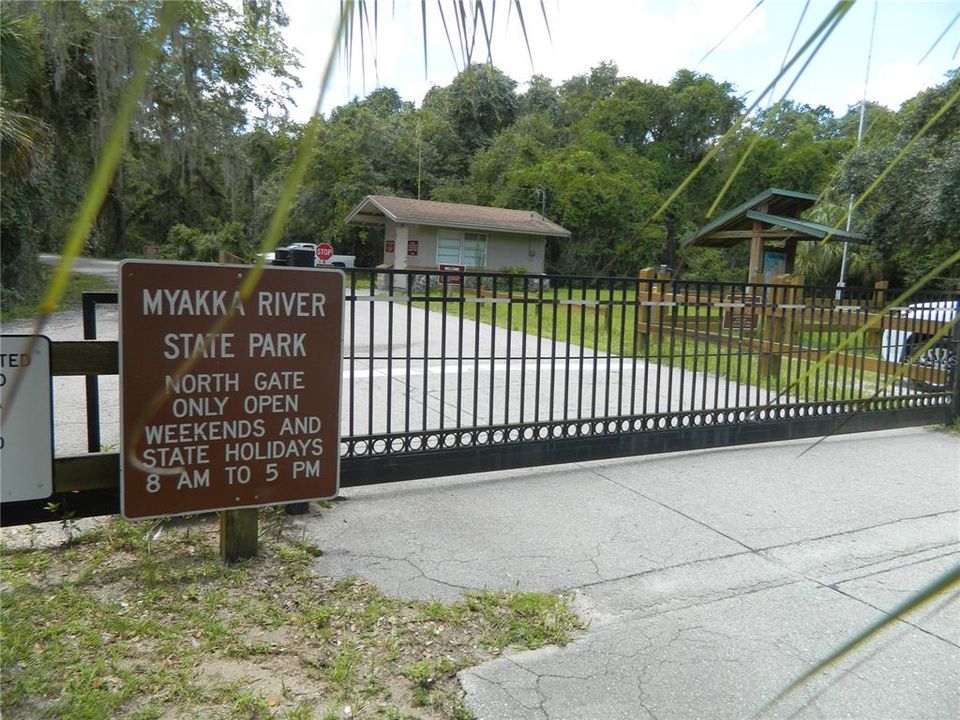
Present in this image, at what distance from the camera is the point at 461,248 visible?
3003 centimetres

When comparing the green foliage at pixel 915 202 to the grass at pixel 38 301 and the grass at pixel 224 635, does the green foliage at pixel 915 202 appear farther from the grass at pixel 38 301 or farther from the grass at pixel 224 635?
the grass at pixel 38 301

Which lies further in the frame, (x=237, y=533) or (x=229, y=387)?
(x=237, y=533)

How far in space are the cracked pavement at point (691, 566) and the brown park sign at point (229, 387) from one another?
669 millimetres

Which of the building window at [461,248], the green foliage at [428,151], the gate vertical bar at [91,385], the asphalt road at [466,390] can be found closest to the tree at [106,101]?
the green foliage at [428,151]

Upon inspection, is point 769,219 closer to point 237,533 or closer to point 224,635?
point 237,533

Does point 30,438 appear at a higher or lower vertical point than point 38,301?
lower

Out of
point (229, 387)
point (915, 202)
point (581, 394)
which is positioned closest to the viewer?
point (229, 387)

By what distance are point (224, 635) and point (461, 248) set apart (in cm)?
2748

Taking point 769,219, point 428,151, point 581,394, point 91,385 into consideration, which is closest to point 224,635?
point 91,385

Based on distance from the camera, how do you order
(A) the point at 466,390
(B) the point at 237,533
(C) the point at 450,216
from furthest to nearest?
(C) the point at 450,216
(A) the point at 466,390
(B) the point at 237,533

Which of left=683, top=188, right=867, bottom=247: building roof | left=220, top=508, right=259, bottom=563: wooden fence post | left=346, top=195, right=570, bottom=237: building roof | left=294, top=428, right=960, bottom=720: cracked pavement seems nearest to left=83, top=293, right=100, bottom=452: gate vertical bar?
left=220, top=508, right=259, bottom=563: wooden fence post

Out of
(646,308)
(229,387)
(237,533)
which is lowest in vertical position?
(237,533)

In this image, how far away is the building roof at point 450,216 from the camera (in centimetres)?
2770

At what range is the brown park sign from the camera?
342cm
